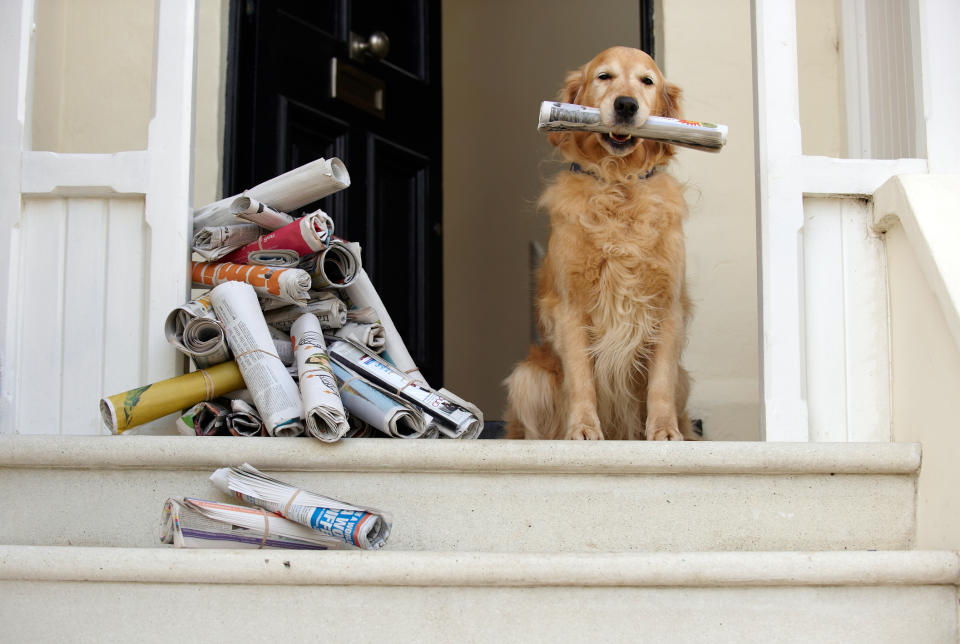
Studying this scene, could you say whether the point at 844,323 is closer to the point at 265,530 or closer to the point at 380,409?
the point at 380,409

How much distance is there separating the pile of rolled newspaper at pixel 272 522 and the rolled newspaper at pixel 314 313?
584 mm

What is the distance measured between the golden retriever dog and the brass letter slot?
118 cm

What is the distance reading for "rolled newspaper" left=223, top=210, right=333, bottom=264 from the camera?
2006 millimetres

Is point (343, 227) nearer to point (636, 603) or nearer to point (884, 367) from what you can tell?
point (884, 367)

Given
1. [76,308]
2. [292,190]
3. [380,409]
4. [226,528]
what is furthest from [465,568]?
[76,308]

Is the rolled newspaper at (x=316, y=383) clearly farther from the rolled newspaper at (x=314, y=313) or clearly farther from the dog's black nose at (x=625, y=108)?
the dog's black nose at (x=625, y=108)

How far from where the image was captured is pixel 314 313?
2043 mm

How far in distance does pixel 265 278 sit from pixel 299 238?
113 mm

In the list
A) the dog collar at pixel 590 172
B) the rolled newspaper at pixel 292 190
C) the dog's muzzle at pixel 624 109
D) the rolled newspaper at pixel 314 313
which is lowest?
the rolled newspaper at pixel 314 313

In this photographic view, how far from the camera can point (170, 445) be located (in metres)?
1.58

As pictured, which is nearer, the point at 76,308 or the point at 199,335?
the point at 199,335

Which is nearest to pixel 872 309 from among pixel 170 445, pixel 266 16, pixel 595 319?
pixel 595 319

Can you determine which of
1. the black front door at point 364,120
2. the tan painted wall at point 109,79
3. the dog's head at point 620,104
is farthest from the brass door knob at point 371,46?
the dog's head at point 620,104

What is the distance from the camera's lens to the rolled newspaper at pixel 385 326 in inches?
83.2
